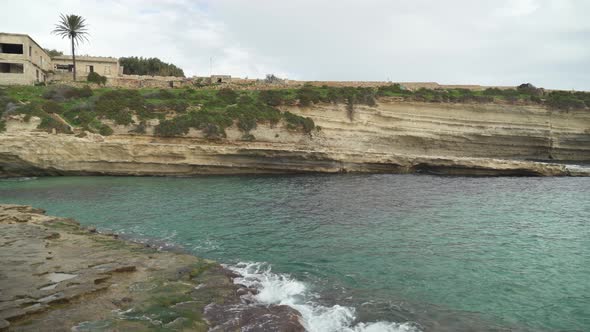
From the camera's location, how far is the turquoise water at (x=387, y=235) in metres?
9.27

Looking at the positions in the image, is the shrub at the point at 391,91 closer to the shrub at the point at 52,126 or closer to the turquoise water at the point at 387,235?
the turquoise water at the point at 387,235

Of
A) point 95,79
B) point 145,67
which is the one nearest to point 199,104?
point 95,79

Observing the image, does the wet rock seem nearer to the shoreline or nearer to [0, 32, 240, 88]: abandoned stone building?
the shoreline

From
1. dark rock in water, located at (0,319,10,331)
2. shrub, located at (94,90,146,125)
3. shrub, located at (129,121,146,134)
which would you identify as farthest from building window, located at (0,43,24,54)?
dark rock in water, located at (0,319,10,331)

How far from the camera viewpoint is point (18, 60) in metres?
42.9

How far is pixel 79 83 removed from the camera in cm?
4456

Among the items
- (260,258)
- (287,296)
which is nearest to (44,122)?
(260,258)

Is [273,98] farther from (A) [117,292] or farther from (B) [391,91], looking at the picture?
(A) [117,292]

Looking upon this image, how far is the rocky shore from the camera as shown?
24.2 feet

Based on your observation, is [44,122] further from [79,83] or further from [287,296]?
[287,296]

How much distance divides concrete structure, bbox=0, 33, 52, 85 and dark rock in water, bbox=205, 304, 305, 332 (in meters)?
46.0

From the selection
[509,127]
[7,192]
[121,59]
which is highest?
[121,59]

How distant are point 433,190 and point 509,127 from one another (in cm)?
1981

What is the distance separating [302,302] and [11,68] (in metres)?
50.0
